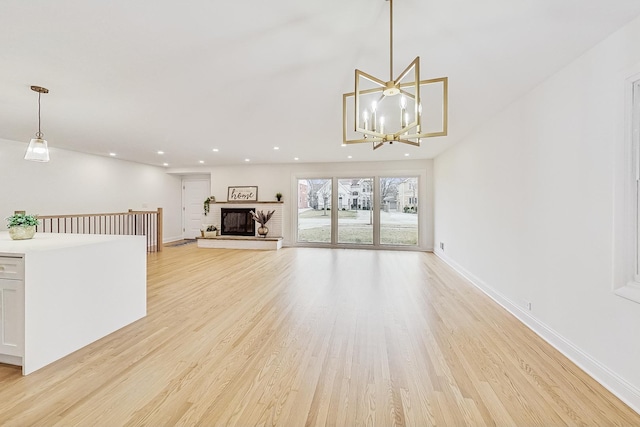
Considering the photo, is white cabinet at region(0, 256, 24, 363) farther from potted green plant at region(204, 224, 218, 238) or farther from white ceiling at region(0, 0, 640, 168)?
potted green plant at region(204, 224, 218, 238)

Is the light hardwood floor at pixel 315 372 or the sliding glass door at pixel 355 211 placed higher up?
the sliding glass door at pixel 355 211

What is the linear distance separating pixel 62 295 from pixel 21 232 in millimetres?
959

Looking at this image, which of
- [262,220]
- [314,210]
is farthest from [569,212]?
[262,220]

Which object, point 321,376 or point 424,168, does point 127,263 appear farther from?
point 424,168

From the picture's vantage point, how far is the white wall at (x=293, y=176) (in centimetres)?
724

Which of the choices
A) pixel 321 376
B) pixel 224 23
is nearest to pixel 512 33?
pixel 224 23

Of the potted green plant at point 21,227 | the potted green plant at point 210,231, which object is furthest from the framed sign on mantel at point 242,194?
the potted green plant at point 21,227

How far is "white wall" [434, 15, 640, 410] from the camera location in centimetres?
187

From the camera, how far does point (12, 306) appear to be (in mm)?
2010

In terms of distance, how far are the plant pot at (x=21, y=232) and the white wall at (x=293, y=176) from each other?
224 inches

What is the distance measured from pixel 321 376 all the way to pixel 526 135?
10.4ft

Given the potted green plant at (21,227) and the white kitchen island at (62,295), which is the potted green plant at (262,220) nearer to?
the white kitchen island at (62,295)

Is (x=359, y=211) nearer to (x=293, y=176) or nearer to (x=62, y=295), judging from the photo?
(x=293, y=176)

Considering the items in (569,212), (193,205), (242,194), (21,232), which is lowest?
(21,232)
